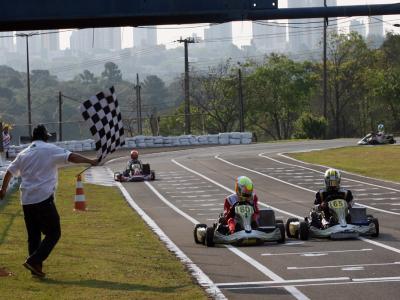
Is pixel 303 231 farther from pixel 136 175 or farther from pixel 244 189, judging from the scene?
pixel 136 175

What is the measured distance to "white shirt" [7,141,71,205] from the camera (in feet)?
35.5

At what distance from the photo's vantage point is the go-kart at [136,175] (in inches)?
1391

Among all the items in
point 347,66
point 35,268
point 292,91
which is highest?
point 347,66

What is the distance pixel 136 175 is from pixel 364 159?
13111 millimetres

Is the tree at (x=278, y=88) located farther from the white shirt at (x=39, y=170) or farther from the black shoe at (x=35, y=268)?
the black shoe at (x=35, y=268)

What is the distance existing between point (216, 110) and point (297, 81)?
996cm

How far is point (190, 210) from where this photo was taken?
23781 millimetres

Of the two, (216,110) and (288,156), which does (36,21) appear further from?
(216,110)

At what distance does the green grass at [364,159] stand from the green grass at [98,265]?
17.7 metres

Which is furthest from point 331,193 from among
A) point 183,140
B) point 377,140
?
point 183,140

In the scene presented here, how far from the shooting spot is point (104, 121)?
437 inches

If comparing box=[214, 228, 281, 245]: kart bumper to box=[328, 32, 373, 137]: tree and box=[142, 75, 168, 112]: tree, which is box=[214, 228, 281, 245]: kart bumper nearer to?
box=[328, 32, 373, 137]: tree

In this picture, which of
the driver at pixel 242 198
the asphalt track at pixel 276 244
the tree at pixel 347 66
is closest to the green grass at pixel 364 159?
the asphalt track at pixel 276 244

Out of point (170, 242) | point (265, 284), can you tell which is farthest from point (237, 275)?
point (170, 242)
